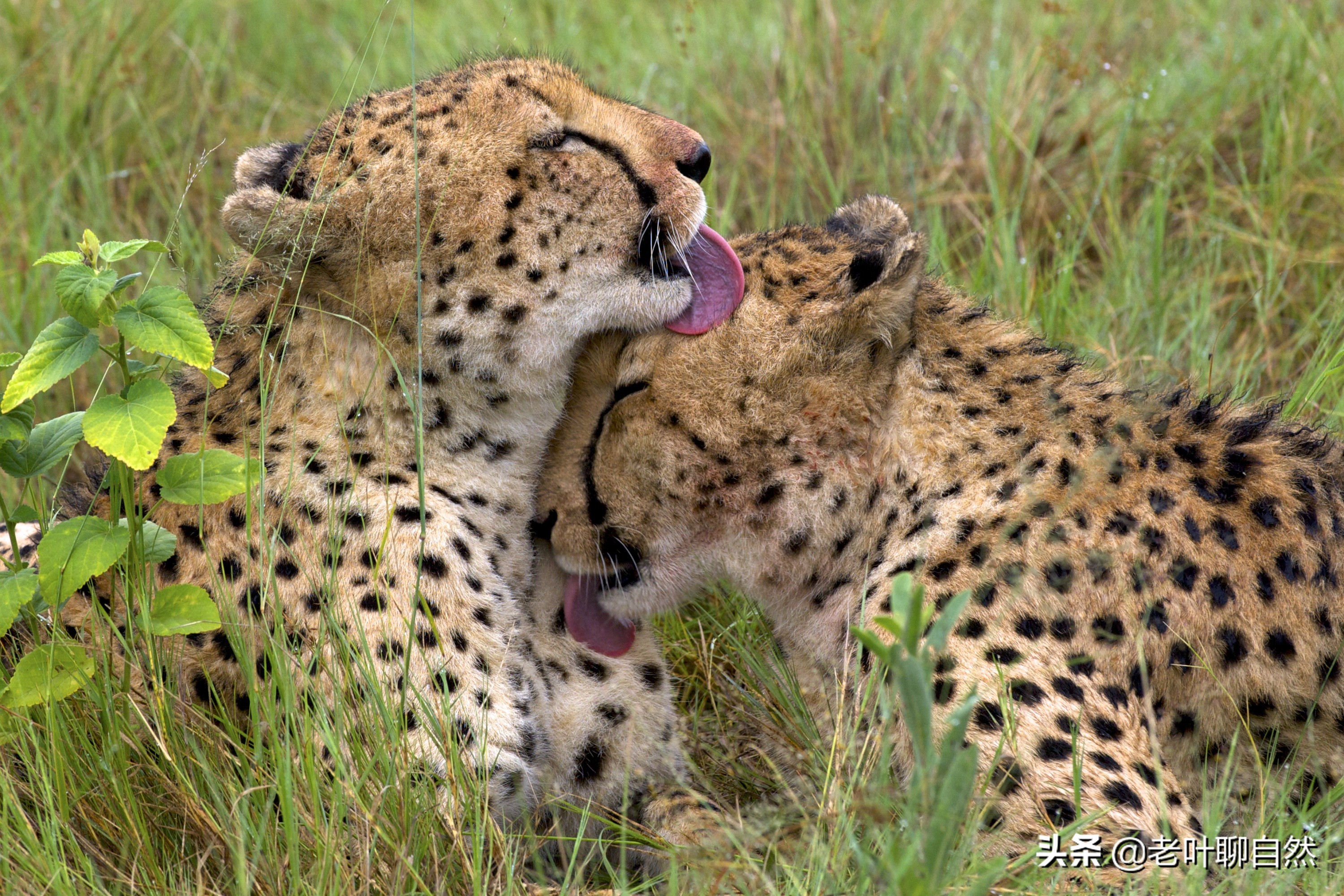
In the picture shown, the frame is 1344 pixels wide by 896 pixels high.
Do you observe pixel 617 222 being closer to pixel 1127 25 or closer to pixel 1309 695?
pixel 1309 695

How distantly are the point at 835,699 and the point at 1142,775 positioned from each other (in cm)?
64

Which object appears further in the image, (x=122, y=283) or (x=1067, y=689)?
(x=1067, y=689)

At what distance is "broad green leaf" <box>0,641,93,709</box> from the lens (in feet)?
8.62

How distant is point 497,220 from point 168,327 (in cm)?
75

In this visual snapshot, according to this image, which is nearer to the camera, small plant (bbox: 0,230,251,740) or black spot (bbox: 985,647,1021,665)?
small plant (bbox: 0,230,251,740)

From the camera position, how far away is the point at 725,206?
16.1ft

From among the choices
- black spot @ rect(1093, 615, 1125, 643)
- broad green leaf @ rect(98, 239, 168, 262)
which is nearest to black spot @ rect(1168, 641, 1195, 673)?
black spot @ rect(1093, 615, 1125, 643)

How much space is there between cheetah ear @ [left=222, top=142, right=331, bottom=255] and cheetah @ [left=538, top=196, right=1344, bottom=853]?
65cm

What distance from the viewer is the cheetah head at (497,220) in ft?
9.79

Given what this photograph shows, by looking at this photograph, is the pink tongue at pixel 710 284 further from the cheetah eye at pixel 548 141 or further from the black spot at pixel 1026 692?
the black spot at pixel 1026 692

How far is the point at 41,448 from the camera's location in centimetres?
271

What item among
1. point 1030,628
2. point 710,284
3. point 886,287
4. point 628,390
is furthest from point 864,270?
point 1030,628

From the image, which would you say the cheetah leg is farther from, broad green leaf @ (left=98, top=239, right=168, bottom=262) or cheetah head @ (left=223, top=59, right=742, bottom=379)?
broad green leaf @ (left=98, top=239, right=168, bottom=262)

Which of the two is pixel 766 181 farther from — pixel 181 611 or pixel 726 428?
pixel 181 611
